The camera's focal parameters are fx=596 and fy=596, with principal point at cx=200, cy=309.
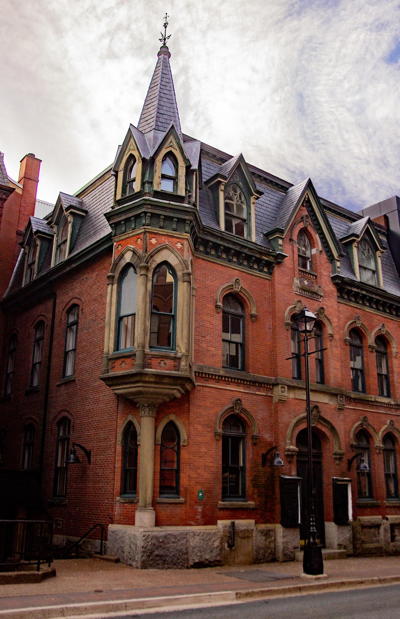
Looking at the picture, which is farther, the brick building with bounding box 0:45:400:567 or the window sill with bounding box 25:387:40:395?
the window sill with bounding box 25:387:40:395

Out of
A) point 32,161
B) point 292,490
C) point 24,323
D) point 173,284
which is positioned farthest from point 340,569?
point 32,161

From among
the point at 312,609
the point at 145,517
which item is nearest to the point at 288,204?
the point at 145,517

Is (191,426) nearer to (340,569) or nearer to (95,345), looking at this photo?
(95,345)

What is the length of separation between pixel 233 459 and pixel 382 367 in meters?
9.58

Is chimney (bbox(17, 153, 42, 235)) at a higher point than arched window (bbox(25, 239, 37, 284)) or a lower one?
higher

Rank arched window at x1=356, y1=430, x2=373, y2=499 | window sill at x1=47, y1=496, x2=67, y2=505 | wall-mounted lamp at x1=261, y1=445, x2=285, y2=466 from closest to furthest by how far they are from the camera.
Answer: wall-mounted lamp at x1=261, y1=445, x2=285, y2=466 < window sill at x1=47, y1=496, x2=67, y2=505 < arched window at x1=356, y1=430, x2=373, y2=499

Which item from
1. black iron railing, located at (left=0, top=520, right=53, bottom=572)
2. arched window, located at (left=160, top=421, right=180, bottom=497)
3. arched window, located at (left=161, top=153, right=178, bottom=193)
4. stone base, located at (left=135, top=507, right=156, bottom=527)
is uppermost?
arched window, located at (left=161, top=153, right=178, bottom=193)

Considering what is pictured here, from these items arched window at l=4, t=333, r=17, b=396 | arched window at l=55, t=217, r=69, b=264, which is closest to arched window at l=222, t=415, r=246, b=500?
arched window at l=55, t=217, r=69, b=264

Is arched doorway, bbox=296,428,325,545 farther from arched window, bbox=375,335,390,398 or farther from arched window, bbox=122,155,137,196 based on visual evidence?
arched window, bbox=122,155,137,196

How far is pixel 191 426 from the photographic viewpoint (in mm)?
17719

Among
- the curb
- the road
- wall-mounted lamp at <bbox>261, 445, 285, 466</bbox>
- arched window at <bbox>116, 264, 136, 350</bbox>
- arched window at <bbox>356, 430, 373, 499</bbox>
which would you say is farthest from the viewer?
arched window at <bbox>356, 430, 373, 499</bbox>

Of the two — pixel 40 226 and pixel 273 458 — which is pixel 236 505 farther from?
pixel 40 226

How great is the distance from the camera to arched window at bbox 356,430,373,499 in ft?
73.4

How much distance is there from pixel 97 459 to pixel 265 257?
8933 millimetres
